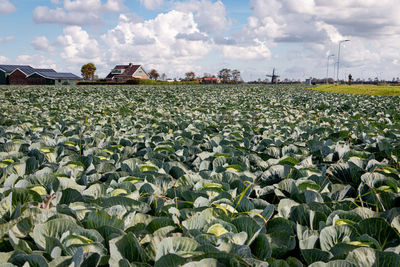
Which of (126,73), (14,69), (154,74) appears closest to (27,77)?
(14,69)

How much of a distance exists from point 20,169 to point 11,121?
440 centimetres

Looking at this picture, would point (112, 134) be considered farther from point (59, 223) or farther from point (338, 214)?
point (338, 214)

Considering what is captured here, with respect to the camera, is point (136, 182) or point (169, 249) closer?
point (169, 249)

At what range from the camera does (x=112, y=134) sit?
16.2 feet

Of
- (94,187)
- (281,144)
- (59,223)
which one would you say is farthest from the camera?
(281,144)

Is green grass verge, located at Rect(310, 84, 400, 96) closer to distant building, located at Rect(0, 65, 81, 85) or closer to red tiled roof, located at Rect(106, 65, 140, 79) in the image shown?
distant building, located at Rect(0, 65, 81, 85)

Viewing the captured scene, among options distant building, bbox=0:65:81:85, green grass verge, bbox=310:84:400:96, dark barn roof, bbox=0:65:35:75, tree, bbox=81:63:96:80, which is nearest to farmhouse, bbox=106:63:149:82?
tree, bbox=81:63:96:80

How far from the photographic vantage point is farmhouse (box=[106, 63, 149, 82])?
100075 millimetres

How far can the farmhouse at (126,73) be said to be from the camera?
3940 inches

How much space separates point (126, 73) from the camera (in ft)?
333

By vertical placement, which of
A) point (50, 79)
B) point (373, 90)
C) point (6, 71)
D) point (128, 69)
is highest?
point (128, 69)

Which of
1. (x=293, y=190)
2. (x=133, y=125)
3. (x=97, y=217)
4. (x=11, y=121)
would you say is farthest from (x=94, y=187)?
(x=11, y=121)

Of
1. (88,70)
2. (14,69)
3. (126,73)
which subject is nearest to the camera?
(14,69)

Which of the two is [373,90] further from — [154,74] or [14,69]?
[154,74]
